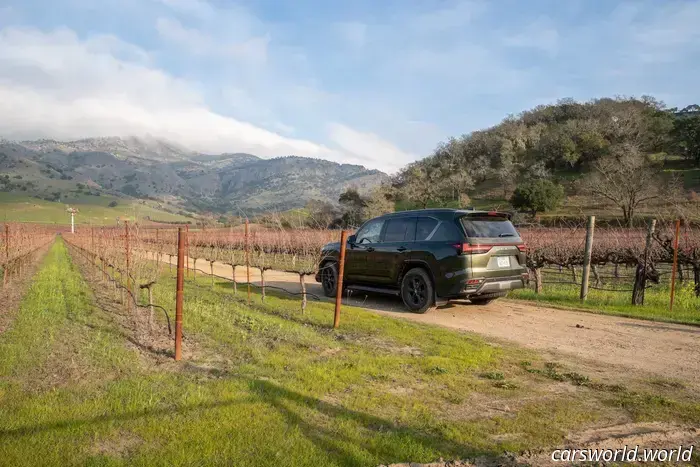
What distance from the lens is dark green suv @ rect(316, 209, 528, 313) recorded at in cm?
794

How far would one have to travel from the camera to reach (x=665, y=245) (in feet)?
36.4

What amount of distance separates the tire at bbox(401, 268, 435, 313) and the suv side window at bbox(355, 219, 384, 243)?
1.28 meters

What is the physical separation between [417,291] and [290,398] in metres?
5.12

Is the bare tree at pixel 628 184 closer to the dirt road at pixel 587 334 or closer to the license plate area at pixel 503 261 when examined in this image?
the dirt road at pixel 587 334

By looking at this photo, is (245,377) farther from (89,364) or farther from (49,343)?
(49,343)

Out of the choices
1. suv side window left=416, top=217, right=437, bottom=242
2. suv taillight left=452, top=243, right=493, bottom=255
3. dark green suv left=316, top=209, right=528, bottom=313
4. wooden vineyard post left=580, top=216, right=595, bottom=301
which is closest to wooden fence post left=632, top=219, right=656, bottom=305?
wooden vineyard post left=580, top=216, right=595, bottom=301

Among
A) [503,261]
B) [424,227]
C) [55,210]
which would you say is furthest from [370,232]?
[55,210]

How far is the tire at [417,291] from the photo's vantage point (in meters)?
8.45

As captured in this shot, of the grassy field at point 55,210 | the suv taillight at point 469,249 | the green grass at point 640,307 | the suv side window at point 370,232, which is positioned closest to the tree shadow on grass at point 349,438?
the suv taillight at point 469,249

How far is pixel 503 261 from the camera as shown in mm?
8266

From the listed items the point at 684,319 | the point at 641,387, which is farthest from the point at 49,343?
the point at 684,319

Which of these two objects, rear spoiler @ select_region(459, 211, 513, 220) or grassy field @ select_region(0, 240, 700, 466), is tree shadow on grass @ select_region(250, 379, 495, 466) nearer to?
grassy field @ select_region(0, 240, 700, 466)

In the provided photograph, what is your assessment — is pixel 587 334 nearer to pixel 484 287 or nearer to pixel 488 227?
pixel 484 287

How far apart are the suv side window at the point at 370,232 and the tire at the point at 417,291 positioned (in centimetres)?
128
